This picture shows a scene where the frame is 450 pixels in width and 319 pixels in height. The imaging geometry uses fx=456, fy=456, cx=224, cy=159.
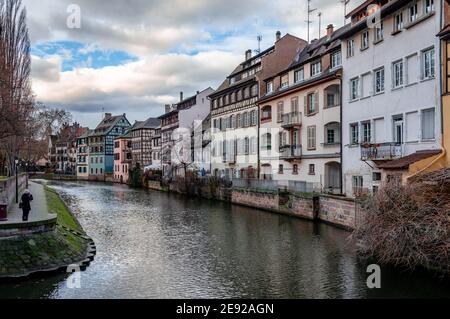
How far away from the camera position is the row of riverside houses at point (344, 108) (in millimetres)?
20625

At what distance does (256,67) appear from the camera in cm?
4256

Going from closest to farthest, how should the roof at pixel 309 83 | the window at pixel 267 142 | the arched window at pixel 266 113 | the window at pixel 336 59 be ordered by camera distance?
the roof at pixel 309 83 → the window at pixel 336 59 → the window at pixel 267 142 → the arched window at pixel 266 113

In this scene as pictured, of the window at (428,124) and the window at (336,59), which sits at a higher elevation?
the window at (336,59)

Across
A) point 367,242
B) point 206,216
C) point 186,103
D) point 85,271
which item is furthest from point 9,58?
point 186,103

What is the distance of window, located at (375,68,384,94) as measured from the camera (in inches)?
957

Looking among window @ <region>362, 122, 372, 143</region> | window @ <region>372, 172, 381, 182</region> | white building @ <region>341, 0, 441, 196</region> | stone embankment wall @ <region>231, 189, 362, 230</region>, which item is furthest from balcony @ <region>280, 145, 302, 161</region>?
window @ <region>372, 172, 381, 182</region>

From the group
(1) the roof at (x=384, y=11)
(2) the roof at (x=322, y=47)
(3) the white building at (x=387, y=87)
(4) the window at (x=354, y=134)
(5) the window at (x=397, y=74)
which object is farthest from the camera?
(2) the roof at (x=322, y=47)

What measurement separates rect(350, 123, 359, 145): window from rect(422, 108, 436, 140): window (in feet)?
18.5

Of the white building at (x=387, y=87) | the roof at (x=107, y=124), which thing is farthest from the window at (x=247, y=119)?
the roof at (x=107, y=124)

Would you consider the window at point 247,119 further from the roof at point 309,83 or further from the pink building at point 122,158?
the pink building at point 122,158

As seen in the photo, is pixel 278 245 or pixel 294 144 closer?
pixel 278 245

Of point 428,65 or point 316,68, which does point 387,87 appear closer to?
point 428,65

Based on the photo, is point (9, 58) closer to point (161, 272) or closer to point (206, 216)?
point (206, 216)
